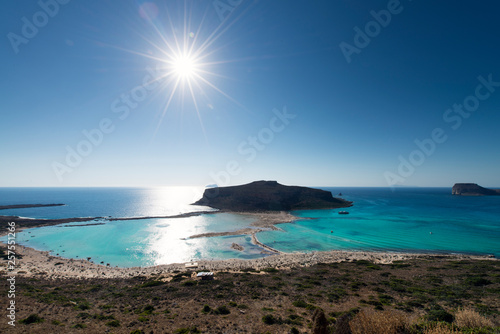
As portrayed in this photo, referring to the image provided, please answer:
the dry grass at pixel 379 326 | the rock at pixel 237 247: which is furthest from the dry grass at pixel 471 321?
the rock at pixel 237 247

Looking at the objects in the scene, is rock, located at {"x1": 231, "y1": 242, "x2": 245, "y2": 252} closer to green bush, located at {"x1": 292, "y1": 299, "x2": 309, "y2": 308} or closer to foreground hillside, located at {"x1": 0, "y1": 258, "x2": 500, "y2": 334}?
foreground hillside, located at {"x1": 0, "y1": 258, "x2": 500, "y2": 334}

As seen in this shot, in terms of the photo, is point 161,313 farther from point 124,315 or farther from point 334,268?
point 334,268

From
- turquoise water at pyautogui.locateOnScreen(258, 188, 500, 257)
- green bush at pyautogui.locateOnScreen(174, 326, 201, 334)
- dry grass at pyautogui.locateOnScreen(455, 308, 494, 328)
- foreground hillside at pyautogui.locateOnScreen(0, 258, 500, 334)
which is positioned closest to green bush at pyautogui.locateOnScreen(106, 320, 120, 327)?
foreground hillside at pyautogui.locateOnScreen(0, 258, 500, 334)

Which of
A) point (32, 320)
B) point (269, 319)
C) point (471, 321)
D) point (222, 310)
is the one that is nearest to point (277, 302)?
point (269, 319)

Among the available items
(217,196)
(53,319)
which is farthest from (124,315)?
(217,196)

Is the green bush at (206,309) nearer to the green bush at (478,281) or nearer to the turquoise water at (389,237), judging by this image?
the green bush at (478,281)

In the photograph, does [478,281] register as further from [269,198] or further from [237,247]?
[269,198]
